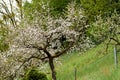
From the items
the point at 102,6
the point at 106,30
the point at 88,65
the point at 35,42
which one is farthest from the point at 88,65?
the point at 35,42

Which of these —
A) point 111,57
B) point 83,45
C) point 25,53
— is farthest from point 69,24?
point 111,57

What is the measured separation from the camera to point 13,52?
21719 millimetres

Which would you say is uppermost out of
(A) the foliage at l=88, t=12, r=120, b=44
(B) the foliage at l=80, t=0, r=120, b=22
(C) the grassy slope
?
(B) the foliage at l=80, t=0, r=120, b=22

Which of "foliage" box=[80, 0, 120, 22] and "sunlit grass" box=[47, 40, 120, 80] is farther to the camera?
"foliage" box=[80, 0, 120, 22]

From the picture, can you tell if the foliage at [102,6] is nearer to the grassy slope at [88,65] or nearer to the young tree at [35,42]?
the grassy slope at [88,65]

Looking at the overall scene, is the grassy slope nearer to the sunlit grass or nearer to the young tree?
the sunlit grass

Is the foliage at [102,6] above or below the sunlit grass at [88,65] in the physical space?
above

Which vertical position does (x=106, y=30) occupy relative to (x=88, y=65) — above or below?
above

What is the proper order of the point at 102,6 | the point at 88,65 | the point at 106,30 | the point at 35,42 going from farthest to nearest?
the point at 102,6, the point at 88,65, the point at 106,30, the point at 35,42

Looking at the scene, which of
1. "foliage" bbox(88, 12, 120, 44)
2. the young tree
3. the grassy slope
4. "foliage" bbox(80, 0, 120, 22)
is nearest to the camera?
the young tree

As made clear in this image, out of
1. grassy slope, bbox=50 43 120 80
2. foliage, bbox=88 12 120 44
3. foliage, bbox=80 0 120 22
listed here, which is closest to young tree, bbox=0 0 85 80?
grassy slope, bbox=50 43 120 80

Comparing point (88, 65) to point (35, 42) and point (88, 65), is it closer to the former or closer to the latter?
point (88, 65)

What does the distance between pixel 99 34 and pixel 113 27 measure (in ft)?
4.83

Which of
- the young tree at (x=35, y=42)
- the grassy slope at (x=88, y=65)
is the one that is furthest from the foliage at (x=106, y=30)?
the young tree at (x=35, y=42)
